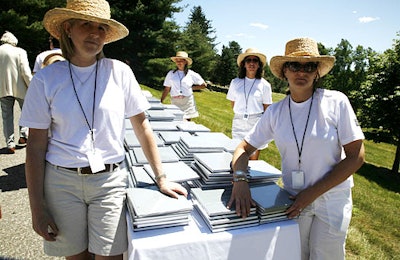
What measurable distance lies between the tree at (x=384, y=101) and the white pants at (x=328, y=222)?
13.5 metres

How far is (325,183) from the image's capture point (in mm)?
1741

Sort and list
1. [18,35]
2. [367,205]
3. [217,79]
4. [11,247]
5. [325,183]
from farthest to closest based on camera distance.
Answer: [217,79] < [18,35] < [367,205] < [11,247] < [325,183]

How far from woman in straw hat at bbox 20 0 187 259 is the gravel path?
1196 mm

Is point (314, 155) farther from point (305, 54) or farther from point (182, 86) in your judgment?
point (182, 86)

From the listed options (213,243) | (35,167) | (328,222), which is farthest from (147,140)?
(328,222)

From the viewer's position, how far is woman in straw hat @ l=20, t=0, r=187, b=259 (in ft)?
5.05

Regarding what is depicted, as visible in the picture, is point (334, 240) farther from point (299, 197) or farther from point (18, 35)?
point (18, 35)

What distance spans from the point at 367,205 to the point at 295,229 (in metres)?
5.65

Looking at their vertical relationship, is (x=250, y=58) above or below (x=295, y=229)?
above

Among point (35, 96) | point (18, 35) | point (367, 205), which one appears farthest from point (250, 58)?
point (18, 35)

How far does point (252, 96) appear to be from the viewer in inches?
175

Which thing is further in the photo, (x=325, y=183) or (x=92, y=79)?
(x=325, y=183)

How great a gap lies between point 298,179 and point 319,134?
1.07 feet

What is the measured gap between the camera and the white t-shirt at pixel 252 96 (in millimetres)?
4449
